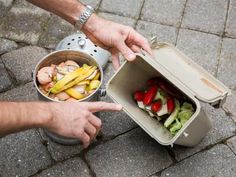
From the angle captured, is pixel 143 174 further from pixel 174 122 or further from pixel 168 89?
pixel 168 89

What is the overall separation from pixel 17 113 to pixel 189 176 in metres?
→ 1.00

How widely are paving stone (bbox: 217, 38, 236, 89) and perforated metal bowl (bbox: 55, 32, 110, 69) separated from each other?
700mm

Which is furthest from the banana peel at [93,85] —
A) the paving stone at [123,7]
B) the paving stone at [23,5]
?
the paving stone at [23,5]

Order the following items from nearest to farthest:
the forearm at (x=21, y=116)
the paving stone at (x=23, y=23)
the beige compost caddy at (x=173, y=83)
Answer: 1. the forearm at (x=21, y=116)
2. the beige compost caddy at (x=173, y=83)
3. the paving stone at (x=23, y=23)

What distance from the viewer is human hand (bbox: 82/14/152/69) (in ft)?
6.95

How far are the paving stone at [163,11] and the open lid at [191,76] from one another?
2.56 feet

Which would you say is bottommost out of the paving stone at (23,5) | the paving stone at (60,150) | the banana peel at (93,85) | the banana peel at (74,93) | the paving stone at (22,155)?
the paving stone at (22,155)

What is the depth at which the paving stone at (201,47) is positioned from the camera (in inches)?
108

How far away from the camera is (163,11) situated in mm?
3008

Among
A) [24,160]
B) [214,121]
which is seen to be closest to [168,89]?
[214,121]

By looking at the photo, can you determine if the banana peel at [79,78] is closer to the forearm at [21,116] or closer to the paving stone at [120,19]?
the forearm at [21,116]

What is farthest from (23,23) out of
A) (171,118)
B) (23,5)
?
(171,118)

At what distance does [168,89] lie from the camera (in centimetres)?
226

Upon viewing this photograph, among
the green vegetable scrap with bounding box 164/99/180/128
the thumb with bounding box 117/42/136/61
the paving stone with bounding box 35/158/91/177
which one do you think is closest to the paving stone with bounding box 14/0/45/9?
the thumb with bounding box 117/42/136/61
